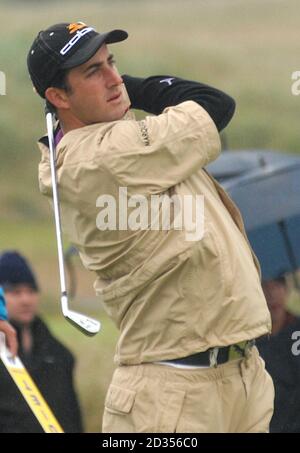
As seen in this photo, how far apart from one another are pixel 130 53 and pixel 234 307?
8728mm

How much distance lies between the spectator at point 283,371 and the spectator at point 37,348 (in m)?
0.86

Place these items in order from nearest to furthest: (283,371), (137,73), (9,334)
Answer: (9,334), (283,371), (137,73)

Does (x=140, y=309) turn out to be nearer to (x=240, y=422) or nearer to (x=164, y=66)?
→ (x=240, y=422)

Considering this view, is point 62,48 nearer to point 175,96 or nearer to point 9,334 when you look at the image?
point 175,96

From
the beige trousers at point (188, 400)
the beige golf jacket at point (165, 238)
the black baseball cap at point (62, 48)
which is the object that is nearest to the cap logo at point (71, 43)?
the black baseball cap at point (62, 48)

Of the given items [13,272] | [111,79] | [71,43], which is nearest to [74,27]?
[71,43]

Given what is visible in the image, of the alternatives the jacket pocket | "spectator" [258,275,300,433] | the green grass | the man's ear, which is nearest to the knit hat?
the green grass

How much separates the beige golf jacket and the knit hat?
2.09 metres

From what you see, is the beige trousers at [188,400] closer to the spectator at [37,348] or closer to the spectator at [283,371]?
the spectator at [283,371]

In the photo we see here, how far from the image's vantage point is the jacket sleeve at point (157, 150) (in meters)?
3.92

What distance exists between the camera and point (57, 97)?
4090 mm

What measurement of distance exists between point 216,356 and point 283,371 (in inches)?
74.8

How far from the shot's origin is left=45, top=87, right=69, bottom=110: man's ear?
13.4ft
